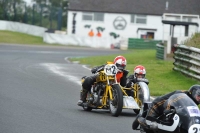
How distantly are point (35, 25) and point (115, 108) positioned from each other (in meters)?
57.7

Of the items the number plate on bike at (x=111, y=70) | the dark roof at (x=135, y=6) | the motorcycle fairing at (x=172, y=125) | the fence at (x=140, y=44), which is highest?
the dark roof at (x=135, y=6)

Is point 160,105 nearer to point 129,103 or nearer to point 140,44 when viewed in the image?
point 129,103

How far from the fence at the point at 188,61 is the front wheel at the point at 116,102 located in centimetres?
758

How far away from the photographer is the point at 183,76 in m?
22.6

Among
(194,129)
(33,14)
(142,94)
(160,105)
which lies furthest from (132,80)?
(33,14)

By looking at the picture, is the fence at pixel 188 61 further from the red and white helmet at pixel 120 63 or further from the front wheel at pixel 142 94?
the front wheel at pixel 142 94

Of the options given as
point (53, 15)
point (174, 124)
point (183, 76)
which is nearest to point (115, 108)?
point (174, 124)

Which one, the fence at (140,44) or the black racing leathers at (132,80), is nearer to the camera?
the black racing leathers at (132,80)

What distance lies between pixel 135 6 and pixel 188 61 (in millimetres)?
52160

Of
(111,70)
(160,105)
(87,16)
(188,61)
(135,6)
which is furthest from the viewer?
(135,6)

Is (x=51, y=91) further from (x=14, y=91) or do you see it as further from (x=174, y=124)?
(x=174, y=124)

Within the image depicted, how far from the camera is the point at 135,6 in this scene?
2916 inches

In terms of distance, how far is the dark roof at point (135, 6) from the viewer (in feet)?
240

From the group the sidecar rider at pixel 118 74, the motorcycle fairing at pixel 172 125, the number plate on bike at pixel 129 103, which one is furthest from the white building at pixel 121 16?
the motorcycle fairing at pixel 172 125
